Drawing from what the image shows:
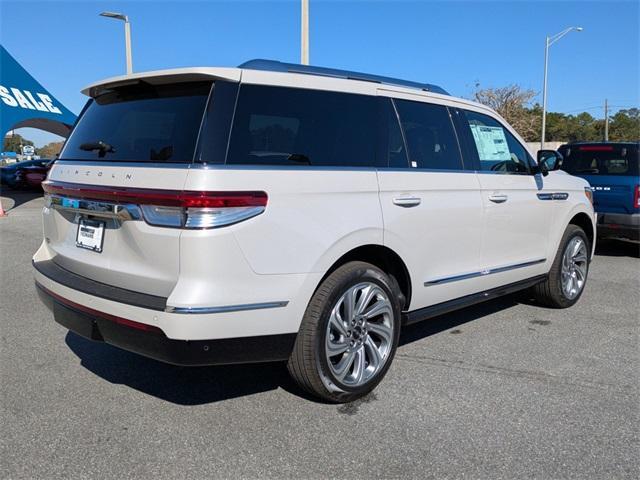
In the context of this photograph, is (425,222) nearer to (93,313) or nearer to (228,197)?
(228,197)

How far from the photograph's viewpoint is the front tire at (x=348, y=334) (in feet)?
10.4

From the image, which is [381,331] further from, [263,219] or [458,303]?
[263,219]

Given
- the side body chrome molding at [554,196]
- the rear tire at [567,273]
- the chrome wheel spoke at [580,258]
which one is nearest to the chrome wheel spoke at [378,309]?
the side body chrome molding at [554,196]

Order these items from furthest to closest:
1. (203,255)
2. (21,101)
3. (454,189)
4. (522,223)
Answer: (21,101), (522,223), (454,189), (203,255)

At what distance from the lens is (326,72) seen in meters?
3.58

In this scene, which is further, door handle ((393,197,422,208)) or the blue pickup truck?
the blue pickup truck

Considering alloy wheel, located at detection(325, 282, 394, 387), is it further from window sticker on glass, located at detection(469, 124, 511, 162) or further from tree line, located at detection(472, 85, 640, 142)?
tree line, located at detection(472, 85, 640, 142)

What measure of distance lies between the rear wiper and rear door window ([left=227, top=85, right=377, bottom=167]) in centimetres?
85

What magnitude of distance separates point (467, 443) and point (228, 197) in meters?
1.79

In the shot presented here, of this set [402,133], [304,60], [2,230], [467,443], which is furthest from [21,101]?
[467,443]

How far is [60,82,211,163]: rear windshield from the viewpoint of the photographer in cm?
294

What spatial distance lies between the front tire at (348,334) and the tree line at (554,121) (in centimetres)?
3539

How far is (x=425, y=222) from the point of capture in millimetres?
3854

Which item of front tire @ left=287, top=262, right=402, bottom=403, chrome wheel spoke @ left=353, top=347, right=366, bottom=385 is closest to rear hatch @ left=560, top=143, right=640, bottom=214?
front tire @ left=287, top=262, right=402, bottom=403
